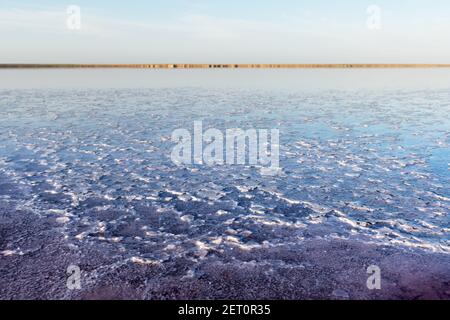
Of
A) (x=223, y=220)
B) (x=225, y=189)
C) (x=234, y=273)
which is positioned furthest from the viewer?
(x=225, y=189)

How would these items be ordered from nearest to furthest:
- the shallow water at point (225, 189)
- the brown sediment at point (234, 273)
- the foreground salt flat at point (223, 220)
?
1. the brown sediment at point (234, 273)
2. the foreground salt flat at point (223, 220)
3. the shallow water at point (225, 189)

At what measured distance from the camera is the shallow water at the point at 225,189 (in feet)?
17.0

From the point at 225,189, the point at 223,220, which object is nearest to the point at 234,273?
the point at 223,220

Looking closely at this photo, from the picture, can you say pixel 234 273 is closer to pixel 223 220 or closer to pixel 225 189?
pixel 223 220

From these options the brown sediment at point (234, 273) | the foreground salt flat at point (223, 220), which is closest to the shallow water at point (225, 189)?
the foreground salt flat at point (223, 220)

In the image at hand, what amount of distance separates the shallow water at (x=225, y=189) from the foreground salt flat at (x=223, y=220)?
3 cm

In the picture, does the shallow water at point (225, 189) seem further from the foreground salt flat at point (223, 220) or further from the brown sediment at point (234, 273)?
the brown sediment at point (234, 273)

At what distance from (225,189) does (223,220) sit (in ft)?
4.81

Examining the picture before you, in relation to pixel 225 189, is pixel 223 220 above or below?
below

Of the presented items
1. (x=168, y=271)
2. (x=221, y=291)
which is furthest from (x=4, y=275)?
(x=221, y=291)

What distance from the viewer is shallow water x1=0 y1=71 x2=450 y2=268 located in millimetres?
5188

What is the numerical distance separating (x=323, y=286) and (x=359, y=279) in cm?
43

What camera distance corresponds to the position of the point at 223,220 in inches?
225

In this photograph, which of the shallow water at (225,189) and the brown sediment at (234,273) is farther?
the shallow water at (225,189)
